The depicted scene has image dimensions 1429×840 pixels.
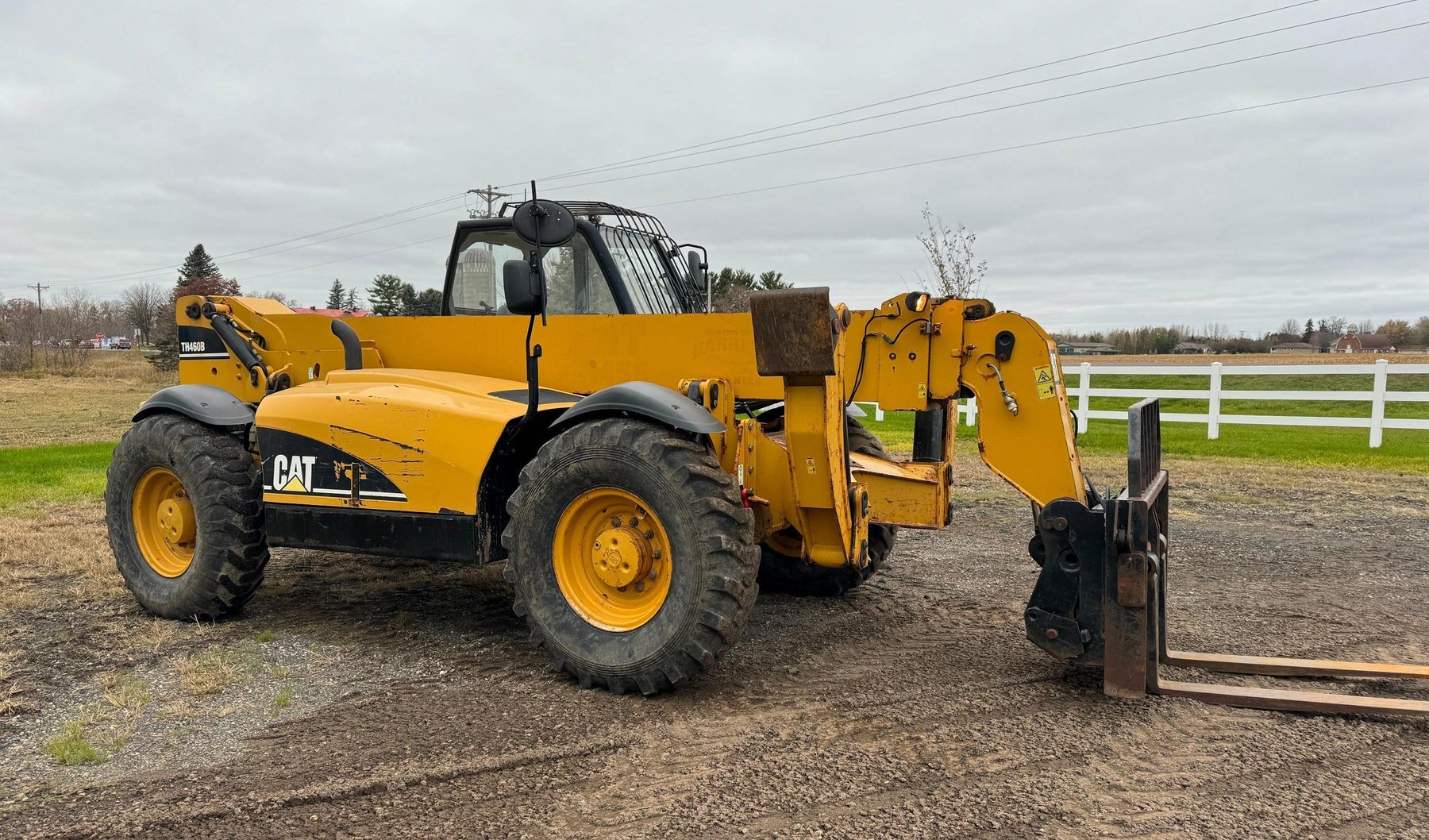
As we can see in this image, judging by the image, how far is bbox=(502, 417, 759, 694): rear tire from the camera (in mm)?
4148

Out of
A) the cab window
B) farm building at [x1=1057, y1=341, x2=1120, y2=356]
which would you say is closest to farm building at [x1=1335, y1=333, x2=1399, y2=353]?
farm building at [x1=1057, y1=341, x2=1120, y2=356]

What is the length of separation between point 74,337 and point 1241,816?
57763 mm

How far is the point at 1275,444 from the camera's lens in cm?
1478

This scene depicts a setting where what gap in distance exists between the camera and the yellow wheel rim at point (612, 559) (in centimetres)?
442

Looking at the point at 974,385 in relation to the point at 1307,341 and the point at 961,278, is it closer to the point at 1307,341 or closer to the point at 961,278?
the point at 961,278

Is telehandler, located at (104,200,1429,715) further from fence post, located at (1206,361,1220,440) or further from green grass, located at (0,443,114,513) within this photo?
fence post, located at (1206,361,1220,440)

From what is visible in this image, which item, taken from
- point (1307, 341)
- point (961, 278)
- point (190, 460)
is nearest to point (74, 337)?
point (961, 278)

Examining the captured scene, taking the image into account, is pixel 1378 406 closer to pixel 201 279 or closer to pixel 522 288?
pixel 522 288

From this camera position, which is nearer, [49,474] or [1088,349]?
[49,474]

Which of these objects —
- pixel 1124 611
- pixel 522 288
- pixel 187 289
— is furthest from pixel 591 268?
pixel 187 289

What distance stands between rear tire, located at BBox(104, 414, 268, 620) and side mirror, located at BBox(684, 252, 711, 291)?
9.73 feet

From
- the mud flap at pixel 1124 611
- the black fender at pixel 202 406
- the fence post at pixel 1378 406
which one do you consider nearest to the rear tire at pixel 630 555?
the mud flap at pixel 1124 611

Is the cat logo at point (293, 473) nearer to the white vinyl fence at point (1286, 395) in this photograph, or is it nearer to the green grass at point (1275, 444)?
the green grass at point (1275, 444)

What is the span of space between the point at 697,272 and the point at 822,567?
2.13m
